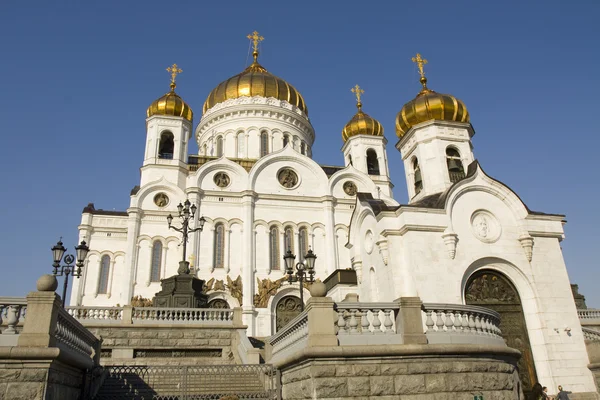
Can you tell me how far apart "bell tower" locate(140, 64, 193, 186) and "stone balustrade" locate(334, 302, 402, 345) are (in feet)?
77.4

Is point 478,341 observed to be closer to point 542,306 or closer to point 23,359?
point 542,306

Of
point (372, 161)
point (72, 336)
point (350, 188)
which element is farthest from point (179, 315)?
point (372, 161)

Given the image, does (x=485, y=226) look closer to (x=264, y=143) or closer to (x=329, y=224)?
(x=329, y=224)

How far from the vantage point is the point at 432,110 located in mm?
19906

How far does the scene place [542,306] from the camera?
627 inches

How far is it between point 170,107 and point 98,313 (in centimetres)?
1888

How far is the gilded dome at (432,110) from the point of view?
19906 mm

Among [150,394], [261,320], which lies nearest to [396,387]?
[150,394]

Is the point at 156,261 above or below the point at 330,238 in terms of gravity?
below

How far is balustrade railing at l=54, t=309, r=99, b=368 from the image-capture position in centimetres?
891

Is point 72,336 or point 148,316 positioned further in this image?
point 148,316

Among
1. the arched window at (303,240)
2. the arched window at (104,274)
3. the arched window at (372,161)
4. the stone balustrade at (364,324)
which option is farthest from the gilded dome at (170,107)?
the stone balustrade at (364,324)

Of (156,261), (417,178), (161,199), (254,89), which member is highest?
Result: (254,89)

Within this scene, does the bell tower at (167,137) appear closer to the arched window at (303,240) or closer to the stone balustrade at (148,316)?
the arched window at (303,240)
